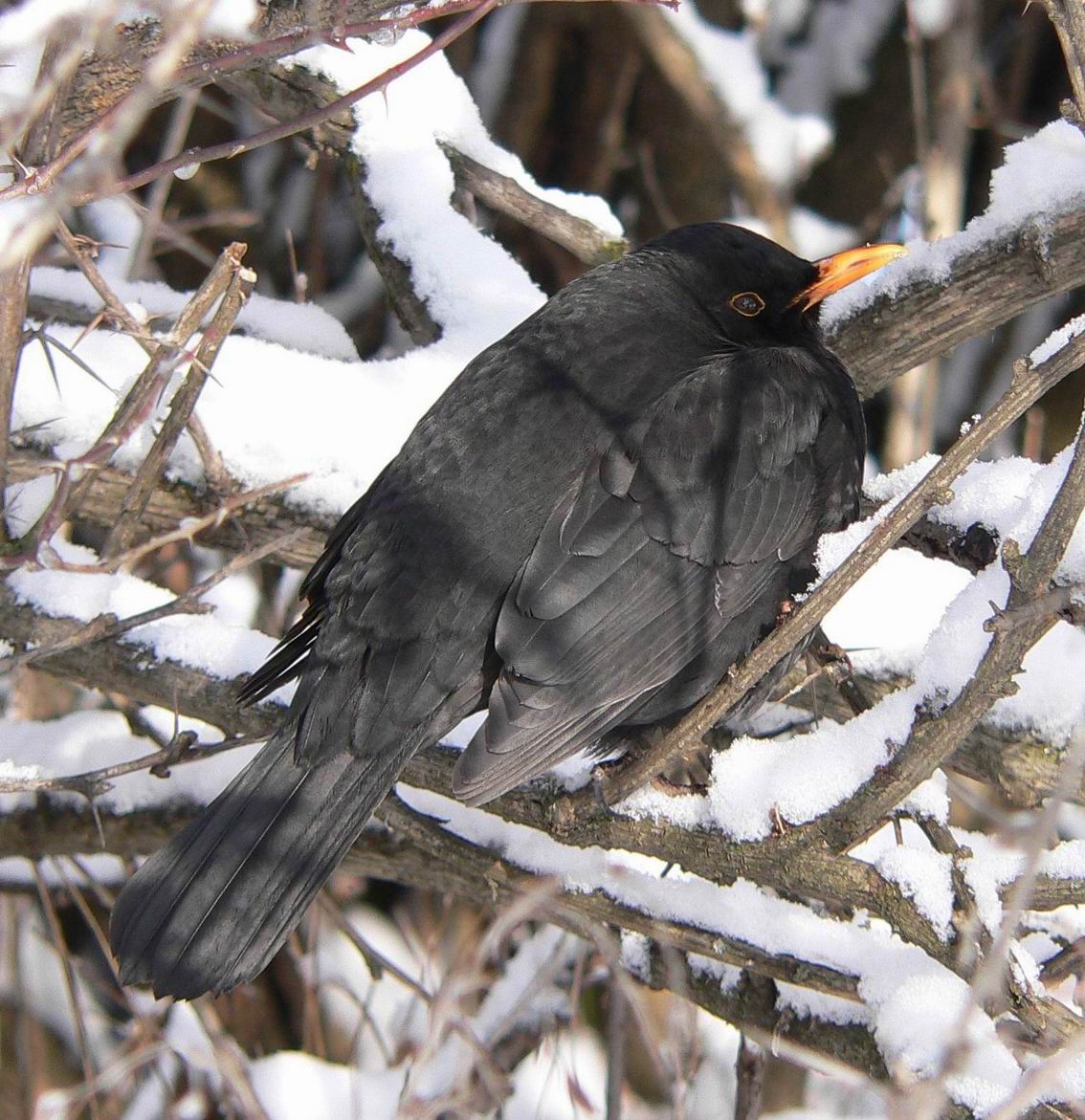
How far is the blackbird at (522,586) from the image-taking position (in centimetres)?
296

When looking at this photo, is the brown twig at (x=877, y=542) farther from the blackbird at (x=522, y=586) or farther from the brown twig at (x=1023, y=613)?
the blackbird at (x=522, y=586)

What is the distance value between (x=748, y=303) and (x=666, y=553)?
1.00 metres

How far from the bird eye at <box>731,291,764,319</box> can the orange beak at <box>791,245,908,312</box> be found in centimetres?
9

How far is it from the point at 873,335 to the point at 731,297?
0.39m

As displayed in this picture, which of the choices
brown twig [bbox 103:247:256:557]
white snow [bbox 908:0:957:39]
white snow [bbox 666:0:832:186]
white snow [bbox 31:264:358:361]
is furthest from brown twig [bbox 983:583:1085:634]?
white snow [bbox 908:0:957:39]

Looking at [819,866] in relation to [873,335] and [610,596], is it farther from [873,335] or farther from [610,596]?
[873,335]

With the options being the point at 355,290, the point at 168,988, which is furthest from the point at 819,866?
the point at 355,290

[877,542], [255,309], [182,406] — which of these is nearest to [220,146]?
[182,406]

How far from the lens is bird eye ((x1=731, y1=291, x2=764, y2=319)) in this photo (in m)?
3.94

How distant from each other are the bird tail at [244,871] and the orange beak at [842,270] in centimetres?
170

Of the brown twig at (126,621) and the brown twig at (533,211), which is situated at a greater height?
the brown twig at (533,211)

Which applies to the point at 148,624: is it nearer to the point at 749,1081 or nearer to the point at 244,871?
the point at 244,871

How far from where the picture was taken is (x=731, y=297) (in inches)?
155

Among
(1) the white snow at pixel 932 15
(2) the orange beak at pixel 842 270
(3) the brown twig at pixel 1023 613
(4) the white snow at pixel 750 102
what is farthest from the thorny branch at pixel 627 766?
(1) the white snow at pixel 932 15
